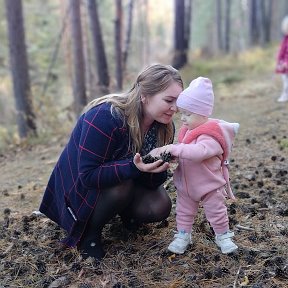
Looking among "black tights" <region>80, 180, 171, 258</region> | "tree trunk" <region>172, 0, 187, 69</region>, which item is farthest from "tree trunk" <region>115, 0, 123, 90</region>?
"black tights" <region>80, 180, 171, 258</region>

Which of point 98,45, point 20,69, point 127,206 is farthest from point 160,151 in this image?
point 98,45

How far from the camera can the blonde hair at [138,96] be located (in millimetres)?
2990

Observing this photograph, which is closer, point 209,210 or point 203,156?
point 203,156

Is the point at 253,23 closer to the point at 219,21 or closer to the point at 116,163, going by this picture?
the point at 219,21

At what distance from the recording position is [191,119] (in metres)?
2.97

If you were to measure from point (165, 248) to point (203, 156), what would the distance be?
868mm

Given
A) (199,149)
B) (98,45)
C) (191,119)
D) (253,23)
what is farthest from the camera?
(253,23)

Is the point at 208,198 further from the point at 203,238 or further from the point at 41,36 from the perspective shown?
the point at 41,36

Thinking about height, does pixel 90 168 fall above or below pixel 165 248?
above

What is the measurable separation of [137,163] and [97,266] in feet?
2.67

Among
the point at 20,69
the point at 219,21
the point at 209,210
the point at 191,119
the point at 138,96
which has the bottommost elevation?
the point at 219,21

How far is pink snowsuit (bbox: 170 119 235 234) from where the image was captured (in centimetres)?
289

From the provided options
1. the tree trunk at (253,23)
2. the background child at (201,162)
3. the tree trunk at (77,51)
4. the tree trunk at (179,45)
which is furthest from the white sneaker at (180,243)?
the tree trunk at (253,23)

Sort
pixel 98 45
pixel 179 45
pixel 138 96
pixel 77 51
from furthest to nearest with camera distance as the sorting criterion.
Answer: pixel 179 45 → pixel 98 45 → pixel 77 51 → pixel 138 96
